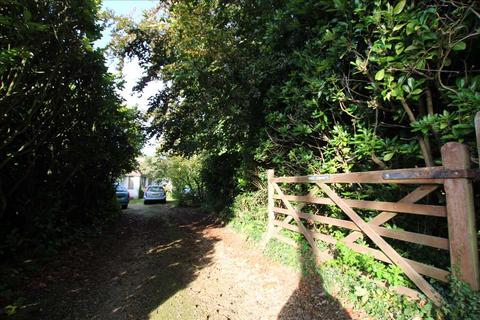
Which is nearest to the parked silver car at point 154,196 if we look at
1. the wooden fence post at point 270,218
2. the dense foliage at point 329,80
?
the dense foliage at point 329,80

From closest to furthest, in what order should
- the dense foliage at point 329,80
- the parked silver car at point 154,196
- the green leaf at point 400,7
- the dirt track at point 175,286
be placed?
the dense foliage at point 329,80 → the green leaf at point 400,7 → the dirt track at point 175,286 → the parked silver car at point 154,196

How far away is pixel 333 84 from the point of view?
478 centimetres

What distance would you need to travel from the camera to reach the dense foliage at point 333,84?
3.28m

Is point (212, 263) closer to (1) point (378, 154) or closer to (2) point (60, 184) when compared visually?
(1) point (378, 154)

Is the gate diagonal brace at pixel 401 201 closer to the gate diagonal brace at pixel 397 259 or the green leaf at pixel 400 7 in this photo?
the gate diagonal brace at pixel 397 259

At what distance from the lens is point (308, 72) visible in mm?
5297

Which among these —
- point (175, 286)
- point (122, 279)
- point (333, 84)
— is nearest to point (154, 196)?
point (122, 279)

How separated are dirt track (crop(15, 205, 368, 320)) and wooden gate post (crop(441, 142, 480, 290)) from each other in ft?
4.71

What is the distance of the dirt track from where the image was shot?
4191 millimetres

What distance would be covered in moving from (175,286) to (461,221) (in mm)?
4125

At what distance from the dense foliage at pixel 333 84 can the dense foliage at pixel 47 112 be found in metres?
2.40

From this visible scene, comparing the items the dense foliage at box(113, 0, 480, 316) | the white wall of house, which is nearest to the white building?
the white wall of house

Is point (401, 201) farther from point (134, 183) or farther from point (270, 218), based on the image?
point (134, 183)

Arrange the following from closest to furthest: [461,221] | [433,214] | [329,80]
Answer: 1. [461,221]
2. [433,214]
3. [329,80]
